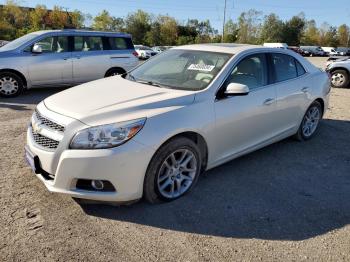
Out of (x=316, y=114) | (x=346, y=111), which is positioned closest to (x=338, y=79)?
(x=346, y=111)

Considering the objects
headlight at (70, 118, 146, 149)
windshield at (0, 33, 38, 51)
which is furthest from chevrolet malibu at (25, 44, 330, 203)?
windshield at (0, 33, 38, 51)

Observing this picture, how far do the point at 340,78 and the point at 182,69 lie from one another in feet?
34.0

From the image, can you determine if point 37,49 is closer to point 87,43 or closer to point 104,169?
point 87,43

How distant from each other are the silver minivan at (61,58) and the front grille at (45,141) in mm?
6114

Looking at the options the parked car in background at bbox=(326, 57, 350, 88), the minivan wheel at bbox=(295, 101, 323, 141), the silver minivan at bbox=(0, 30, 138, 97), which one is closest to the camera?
the minivan wheel at bbox=(295, 101, 323, 141)

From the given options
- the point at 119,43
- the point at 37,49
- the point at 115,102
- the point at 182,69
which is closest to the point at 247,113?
the point at 182,69

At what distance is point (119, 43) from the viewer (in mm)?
10969

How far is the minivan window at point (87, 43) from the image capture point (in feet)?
33.0

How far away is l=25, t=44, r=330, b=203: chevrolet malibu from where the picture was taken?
340 centimetres

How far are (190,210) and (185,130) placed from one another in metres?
0.80

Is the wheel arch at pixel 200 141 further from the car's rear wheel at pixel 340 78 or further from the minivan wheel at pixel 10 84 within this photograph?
the car's rear wheel at pixel 340 78

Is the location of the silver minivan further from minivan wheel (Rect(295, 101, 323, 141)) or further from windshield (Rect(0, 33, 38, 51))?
minivan wheel (Rect(295, 101, 323, 141))

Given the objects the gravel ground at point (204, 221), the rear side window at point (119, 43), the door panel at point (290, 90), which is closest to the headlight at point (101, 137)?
the gravel ground at point (204, 221)

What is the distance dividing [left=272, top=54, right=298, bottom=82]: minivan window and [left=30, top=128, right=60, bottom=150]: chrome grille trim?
3.08 meters
